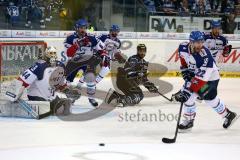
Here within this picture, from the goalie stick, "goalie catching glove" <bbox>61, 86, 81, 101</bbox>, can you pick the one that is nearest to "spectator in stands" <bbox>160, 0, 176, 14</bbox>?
"goalie catching glove" <bbox>61, 86, 81, 101</bbox>

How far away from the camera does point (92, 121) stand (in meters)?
7.90

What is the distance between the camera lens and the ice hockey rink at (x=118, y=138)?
5.92 meters

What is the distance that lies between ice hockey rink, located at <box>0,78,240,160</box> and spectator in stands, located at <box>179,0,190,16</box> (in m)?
5.05

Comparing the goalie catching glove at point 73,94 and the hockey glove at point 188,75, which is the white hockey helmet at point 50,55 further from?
the hockey glove at point 188,75

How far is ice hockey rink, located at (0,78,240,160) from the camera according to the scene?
5918mm

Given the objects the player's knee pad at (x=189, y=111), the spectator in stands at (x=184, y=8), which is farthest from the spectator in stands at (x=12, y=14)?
the player's knee pad at (x=189, y=111)

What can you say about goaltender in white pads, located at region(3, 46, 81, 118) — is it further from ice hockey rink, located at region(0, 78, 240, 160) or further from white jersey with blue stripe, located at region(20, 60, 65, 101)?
ice hockey rink, located at region(0, 78, 240, 160)

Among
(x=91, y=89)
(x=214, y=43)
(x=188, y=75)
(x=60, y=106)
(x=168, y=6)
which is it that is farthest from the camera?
(x=168, y=6)

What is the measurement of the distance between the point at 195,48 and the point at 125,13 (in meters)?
6.24

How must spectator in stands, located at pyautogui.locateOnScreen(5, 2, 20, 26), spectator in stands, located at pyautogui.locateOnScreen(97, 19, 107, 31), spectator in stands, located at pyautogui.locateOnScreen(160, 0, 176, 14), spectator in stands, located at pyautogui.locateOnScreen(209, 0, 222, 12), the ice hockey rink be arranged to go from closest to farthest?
the ice hockey rink
spectator in stands, located at pyautogui.locateOnScreen(5, 2, 20, 26)
spectator in stands, located at pyautogui.locateOnScreen(97, 19, 107, 31)
spectator in stands, located at pyautogui.locateOnScreen(160, 0, 176, 14)
spectator in stands, located at pyautogui.locateOnScreen(209, 0, 222, 12)

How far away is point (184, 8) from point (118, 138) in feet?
25.7

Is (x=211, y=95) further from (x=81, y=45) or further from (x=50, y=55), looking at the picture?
(x=81, y=45)

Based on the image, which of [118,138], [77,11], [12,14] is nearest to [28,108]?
[118,138]

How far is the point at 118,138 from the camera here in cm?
679
